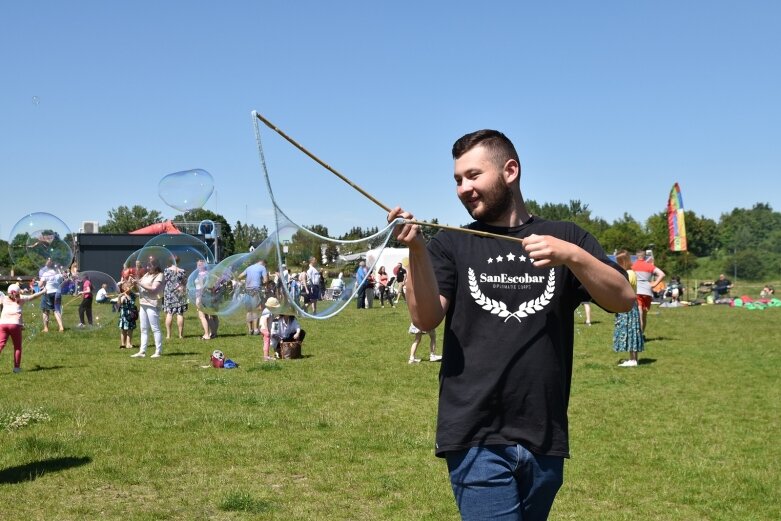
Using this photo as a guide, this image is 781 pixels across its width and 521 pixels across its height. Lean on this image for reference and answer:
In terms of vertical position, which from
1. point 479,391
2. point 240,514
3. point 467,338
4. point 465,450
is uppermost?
point 467,338

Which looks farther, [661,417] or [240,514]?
[661,417]

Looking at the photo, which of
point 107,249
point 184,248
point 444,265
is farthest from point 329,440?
point 107,249

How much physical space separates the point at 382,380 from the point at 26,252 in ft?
24.1

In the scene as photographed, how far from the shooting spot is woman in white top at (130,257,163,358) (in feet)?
49.2

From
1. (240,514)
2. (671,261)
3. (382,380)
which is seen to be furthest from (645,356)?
(671,261)

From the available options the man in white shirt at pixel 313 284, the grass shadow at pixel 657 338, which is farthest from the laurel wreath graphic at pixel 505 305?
the grass shadow at pixel 657 338

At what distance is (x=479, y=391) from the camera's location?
2.86m

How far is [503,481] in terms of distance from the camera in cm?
281

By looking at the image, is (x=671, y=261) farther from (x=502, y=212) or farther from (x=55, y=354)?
(x=502, y=212)

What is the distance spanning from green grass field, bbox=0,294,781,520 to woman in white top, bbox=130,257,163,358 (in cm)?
62

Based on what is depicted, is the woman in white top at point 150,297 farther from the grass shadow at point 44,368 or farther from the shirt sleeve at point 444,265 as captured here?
the shirt sleeve at point 444,265

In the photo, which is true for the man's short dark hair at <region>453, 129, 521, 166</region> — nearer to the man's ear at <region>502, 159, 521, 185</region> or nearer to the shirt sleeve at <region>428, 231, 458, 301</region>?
the man's ear at <region>502, 159, 521, 185</region>

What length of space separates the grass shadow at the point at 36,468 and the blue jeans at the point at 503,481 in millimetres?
5088

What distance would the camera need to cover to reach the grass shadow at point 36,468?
6772 millimetres
